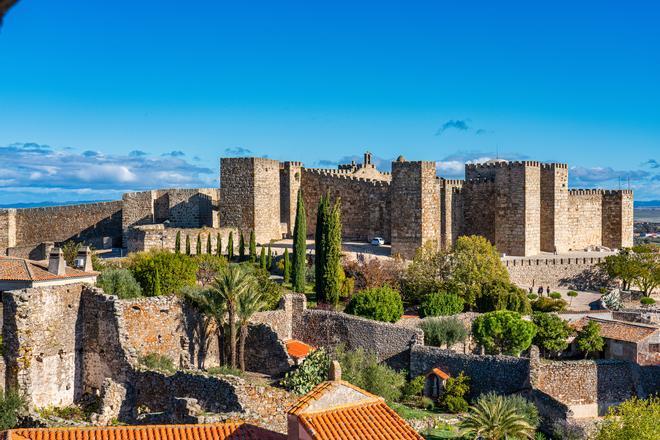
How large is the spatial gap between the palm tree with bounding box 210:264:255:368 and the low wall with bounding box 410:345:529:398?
5670mm

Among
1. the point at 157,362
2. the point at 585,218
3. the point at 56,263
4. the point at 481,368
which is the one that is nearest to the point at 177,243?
the point at 56,263

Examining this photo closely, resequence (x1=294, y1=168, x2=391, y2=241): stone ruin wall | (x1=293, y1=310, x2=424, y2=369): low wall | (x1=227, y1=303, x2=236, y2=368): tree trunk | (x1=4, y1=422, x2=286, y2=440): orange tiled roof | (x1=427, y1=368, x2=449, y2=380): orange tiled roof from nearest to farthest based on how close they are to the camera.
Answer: (x1=4, y1=422, x2=286, y2=440): orange tiled roof
(x1=227, y1=303, x2=236, y2=368): tree trunk
(x1=427, y1=368, x2=449, y2=380): orange tiled roof
(x1=293, y1=310, x2=424, y2=369): low wall
(x1=294, y1=168, x2=391, y2=241): stone ruin wall

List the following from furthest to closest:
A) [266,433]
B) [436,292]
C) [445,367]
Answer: [436,292], [445,367], [266,433]

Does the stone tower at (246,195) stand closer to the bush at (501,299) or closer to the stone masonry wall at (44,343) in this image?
the bush at (501,299)

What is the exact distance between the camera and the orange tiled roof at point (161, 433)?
10.1 m

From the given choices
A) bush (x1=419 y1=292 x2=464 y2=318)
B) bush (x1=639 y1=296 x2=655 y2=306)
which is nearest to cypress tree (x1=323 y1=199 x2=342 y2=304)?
bush (x1=419 y1=292 x2=464 y2=318)

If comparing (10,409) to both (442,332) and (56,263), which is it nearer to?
(56,263)

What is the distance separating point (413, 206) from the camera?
33.6m

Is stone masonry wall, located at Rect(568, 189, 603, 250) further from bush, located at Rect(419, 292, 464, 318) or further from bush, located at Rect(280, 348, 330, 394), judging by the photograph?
bush, located at Rect(280, 348, 330, 394)

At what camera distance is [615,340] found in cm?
2550

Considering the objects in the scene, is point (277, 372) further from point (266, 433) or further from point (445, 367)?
point (266, 433)

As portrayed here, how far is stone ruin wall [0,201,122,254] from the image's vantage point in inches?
1625

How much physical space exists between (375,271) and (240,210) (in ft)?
28.4

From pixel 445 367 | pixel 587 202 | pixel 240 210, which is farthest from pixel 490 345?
pixel 587 202
